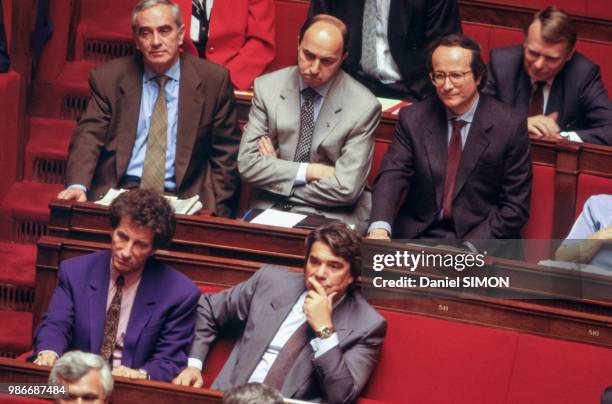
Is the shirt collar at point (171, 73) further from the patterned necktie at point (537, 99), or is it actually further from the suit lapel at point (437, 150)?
the patterned necktie at point (537, 99)

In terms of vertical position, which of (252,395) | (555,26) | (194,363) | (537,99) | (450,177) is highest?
(555,26)

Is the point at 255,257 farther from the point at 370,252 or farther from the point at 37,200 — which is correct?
the point at 37,200

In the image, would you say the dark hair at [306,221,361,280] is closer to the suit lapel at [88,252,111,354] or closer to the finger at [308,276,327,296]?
the finger at [308,276,327,296]

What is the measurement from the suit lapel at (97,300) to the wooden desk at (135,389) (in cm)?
21

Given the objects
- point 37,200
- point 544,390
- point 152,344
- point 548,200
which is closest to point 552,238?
point 548,200

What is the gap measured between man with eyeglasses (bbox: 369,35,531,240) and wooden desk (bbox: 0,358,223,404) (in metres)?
0.55

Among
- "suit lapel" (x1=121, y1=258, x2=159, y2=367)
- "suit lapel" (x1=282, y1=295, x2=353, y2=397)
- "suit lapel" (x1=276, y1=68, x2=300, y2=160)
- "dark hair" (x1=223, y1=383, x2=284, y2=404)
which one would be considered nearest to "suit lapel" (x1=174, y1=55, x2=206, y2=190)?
"suit lapel" (x1=276, y1=68, x2=300, y2=160)

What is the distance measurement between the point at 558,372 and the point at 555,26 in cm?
63

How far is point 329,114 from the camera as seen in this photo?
81.8 inches

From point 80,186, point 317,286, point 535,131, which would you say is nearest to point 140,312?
point 317,286

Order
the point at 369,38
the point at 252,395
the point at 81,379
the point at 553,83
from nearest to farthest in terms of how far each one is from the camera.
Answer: the point at 252,395 → the point at 81,379 → the point at 553,83 → the point at 369,38

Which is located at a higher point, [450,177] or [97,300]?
[450,177]

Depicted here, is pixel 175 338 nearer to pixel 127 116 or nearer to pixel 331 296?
pixel 331 296

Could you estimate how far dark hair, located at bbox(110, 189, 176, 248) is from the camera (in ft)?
5.71
